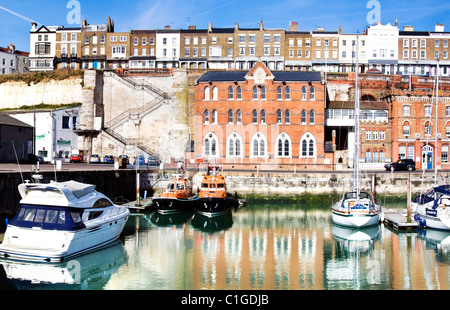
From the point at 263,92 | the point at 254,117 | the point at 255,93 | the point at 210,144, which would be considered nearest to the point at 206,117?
the point at 210,144

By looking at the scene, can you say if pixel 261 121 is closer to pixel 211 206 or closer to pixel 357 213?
pixel 211 206

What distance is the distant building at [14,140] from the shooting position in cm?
4084

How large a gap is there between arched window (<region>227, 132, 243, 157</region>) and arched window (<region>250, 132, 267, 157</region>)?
1.53 meters

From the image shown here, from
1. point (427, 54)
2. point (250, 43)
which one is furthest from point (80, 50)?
point (427, 54)

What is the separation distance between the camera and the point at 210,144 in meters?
53.9

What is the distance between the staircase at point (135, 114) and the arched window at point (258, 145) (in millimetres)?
13547

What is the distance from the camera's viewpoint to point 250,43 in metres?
74.9

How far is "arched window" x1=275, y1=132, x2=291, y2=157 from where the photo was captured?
5306 cm

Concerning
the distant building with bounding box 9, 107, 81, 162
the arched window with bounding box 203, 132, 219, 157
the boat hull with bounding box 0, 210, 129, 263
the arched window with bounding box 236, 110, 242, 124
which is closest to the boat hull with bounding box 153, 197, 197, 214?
the boat hull with bounding box 0, 210, 129, 263

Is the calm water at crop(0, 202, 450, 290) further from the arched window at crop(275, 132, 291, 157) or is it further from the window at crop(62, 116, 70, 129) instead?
→ the window at crop(62, 116, 70, 129)

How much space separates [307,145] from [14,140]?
3116 centimetres

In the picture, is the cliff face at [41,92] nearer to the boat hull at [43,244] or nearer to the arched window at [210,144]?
the arched window at [210,144]

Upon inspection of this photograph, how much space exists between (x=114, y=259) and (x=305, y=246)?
1143 cm

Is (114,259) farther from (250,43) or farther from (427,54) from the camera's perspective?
(427,54)
